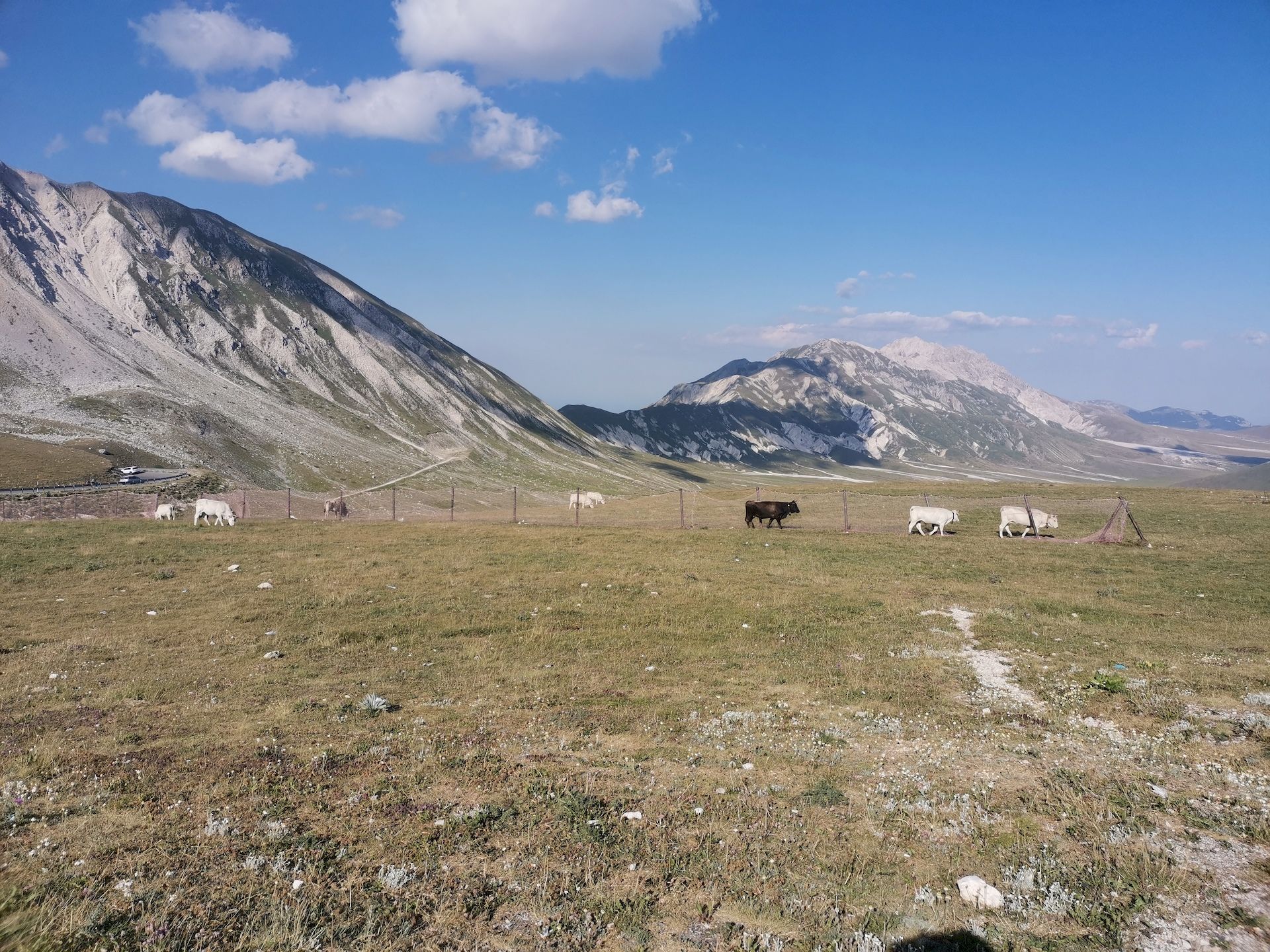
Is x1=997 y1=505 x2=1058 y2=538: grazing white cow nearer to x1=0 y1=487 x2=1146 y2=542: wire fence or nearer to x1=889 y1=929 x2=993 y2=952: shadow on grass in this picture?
x1=0 y1=487 x2=1146 y2=542: wire fence

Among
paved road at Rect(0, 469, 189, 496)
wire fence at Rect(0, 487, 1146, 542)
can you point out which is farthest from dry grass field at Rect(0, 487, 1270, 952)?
paved road at Rect(0, 469, 189, 496)

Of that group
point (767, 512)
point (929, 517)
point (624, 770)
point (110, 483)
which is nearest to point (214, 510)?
point (767, 512)

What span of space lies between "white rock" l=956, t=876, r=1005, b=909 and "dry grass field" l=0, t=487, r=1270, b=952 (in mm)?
80

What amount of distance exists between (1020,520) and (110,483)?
94.0m

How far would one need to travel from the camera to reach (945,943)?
6910 mm

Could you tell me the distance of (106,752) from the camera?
10812 millimetres

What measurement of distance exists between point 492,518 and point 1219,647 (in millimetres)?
46415

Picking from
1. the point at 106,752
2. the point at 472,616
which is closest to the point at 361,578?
the point at 472,616

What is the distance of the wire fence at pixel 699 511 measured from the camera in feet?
150

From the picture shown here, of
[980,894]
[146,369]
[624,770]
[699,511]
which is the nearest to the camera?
[980,894]

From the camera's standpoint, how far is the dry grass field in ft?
23.7

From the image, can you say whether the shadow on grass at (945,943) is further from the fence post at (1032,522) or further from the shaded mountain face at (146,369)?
the shaded mountain face at (146,369)

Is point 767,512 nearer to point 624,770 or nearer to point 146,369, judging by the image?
point 624,770

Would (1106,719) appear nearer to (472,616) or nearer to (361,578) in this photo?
(472,616)
